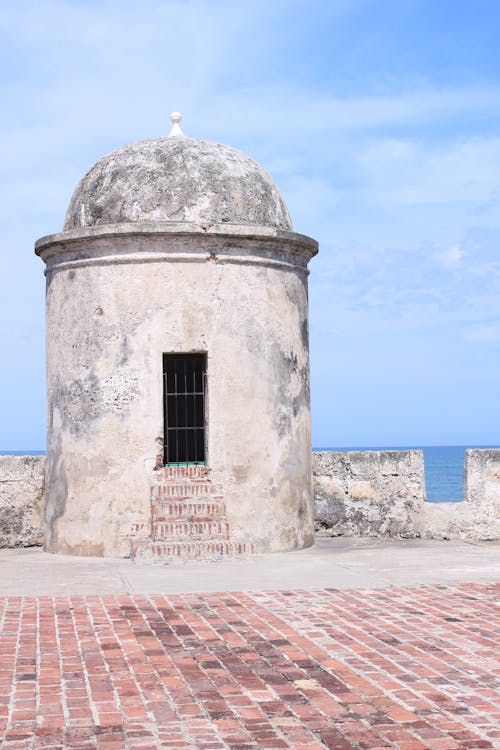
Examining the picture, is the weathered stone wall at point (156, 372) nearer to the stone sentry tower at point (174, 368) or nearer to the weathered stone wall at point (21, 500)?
the stone sentry tower at point (174, 368)

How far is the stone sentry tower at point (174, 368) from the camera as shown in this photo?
10594mm

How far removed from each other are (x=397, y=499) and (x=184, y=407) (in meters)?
3.08

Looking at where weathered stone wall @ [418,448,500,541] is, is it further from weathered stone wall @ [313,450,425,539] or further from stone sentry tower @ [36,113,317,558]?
stone sentry tower @ [36,113,317,558]

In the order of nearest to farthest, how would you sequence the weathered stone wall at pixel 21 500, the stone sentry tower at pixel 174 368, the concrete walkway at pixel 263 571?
the concrete walkway at pixel 263 571 < the stone sentry tower at pixel 174 368 < the weathered stone wall at pixel 21 500

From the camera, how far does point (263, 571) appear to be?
9555 mm

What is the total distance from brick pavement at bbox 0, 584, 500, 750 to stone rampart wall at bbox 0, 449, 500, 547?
4.04 m

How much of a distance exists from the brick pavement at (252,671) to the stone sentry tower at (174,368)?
243 cm

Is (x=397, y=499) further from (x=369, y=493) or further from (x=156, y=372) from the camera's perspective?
(x=156, y=372)

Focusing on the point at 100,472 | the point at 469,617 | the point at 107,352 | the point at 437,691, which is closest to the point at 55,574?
the point at 100,472

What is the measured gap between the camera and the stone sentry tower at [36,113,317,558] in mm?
10594

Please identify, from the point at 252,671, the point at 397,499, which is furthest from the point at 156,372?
the point at 252,671

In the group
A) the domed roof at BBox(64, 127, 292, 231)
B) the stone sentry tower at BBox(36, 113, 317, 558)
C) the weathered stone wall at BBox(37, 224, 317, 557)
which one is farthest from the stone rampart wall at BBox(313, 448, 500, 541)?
the domed roof at BBox(64, 127, 292, 231)

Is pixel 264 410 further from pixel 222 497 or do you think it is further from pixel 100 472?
pixel 100 472

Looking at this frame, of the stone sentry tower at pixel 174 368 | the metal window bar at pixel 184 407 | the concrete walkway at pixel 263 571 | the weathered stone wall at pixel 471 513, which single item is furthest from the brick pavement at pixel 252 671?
the weathered stone wall at pixel 471 513
